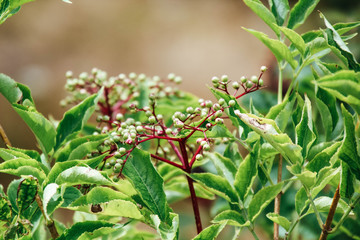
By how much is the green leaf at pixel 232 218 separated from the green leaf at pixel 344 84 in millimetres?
306

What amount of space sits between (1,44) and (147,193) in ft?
16.4

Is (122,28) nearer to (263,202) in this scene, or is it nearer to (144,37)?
(144,37)

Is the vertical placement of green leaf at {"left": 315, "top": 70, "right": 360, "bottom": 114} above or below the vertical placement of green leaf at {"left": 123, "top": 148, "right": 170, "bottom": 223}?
above

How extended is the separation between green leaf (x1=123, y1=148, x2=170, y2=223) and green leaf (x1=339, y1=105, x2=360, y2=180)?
324 mm

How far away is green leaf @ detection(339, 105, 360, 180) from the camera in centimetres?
74

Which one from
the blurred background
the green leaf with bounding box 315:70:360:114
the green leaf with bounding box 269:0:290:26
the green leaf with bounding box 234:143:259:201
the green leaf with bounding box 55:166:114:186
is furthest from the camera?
the blurred background

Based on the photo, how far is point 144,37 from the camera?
5754mm

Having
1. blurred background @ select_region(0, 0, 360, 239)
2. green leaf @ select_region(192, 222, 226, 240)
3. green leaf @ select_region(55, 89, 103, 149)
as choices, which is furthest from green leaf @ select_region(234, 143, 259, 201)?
blurred background @ select_region(0, 0, 360, 239)

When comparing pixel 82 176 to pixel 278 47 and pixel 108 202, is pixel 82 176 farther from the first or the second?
pixel 278 47

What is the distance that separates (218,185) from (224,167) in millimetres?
83

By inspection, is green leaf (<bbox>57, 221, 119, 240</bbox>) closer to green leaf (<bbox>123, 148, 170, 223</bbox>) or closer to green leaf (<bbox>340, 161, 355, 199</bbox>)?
green leaf (<bbox>123, 148, 170, 223</bbox>)

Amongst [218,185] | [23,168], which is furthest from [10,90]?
[218,185]

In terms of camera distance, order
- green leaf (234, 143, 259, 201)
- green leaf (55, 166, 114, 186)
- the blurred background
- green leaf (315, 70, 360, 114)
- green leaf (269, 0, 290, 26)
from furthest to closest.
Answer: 1. the blurred background
2. green leaf (269, 0, 290, 26)
3. green leaf (234, 143, 259, 201)
4. green leaf (55, 166, 114, 186)
5. green leaf (315, 70, 360, 114)

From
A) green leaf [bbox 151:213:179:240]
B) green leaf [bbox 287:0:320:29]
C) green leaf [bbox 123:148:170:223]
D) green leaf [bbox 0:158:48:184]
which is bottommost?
green leaf [bbox 151:213:179:240]
